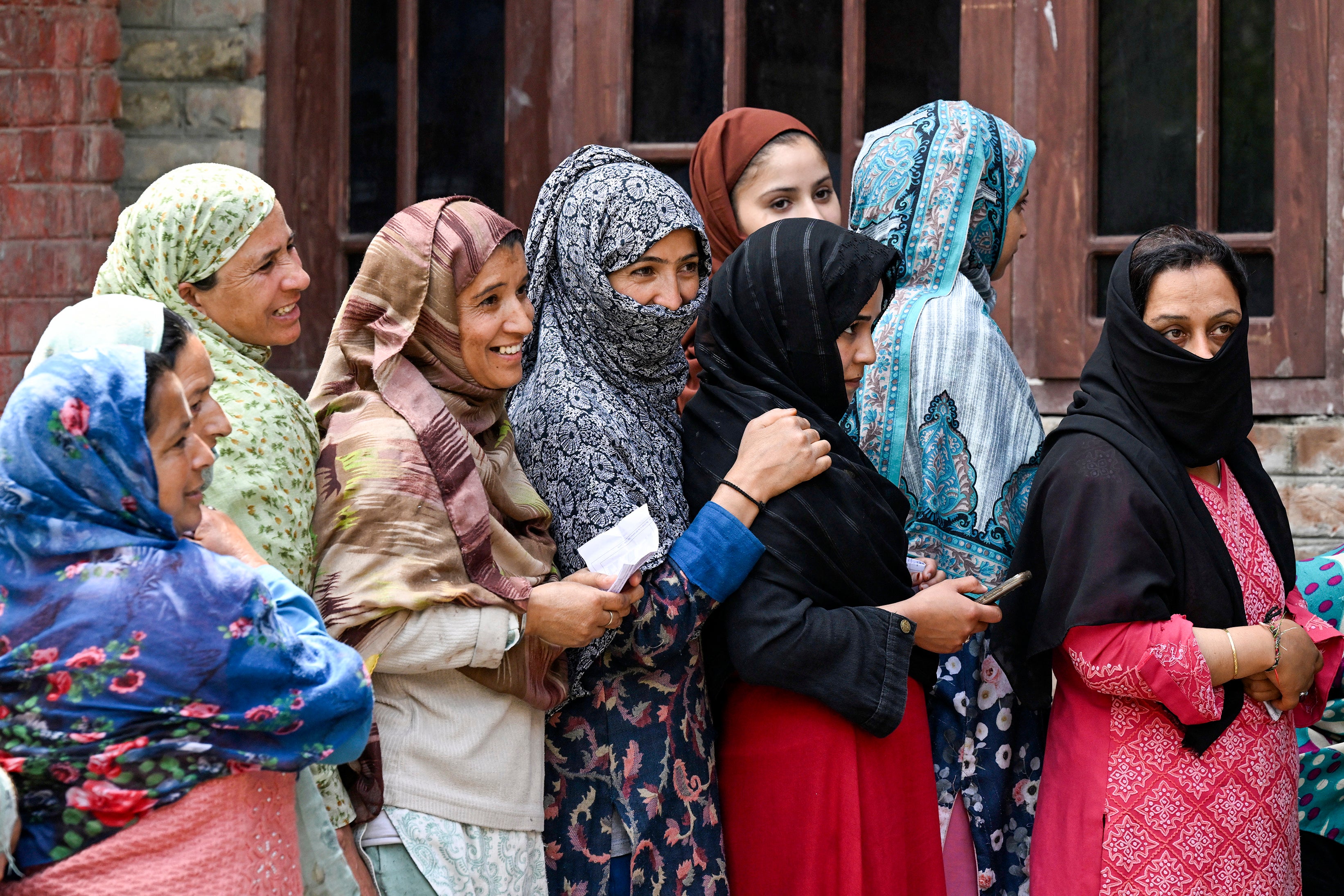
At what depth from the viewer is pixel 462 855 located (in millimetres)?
1975

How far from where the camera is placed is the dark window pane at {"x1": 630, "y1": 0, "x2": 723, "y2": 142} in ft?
13.3

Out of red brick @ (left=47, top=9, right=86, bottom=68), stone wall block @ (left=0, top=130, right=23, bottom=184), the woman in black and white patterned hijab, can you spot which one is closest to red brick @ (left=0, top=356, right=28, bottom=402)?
stone wall block @ (left=0, top=130, right=23, bottom=184)

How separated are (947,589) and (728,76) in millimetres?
2238

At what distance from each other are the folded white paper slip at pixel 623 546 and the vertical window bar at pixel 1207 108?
250 cm

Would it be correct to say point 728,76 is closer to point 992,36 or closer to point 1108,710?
point 992,36

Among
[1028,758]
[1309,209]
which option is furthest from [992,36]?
[1028,758]

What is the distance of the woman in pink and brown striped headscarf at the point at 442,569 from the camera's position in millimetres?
1965

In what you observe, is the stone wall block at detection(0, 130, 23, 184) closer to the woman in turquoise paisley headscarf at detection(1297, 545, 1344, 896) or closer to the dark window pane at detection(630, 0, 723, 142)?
the dark window pane at detection(630, 0, 723, 142)

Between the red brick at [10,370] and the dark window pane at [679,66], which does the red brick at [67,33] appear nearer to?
the red brick at [10,370]

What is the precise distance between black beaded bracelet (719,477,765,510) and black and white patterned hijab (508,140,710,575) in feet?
0.37

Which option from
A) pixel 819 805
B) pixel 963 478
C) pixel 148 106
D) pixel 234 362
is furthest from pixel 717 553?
Answer: pixel 148 106

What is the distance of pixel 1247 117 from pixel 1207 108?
0.42ft

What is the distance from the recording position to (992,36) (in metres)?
3.92

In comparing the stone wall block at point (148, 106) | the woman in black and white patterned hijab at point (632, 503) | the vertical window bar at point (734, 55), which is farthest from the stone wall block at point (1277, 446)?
the stone wall block at point (148, 106)
